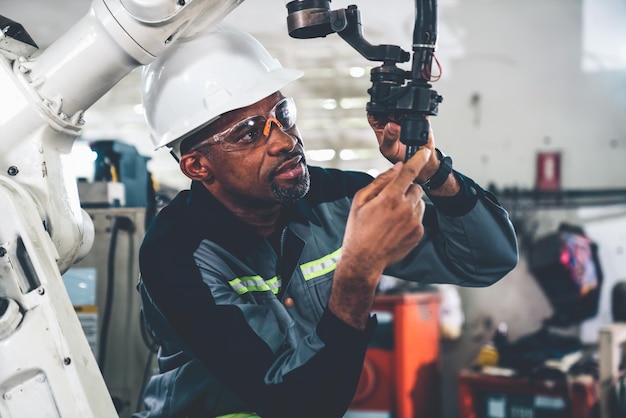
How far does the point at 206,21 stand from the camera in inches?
54.7

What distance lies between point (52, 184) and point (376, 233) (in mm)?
693

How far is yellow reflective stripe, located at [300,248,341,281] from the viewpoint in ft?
5.08

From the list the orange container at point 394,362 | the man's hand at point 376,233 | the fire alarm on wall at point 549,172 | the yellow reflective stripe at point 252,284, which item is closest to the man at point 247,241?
the yellow reflective stripe at point 252,284

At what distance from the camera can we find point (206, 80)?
1.49 metres

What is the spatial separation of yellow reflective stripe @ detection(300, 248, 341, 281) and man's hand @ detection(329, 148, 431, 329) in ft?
1.28

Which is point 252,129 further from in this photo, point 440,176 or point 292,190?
point 440,176

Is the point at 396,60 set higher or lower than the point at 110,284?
higher

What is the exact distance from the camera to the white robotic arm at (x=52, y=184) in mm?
1241

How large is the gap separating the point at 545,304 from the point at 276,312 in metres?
3.03

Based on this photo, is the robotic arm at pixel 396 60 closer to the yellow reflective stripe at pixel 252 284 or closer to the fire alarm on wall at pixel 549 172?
the yellow reflective stripe at pixel 252 284

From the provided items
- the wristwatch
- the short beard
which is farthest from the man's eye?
the wristwatch

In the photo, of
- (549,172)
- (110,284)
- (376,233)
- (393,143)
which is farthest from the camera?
(549,172)

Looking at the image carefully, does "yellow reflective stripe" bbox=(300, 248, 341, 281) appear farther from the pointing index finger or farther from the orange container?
the orange container

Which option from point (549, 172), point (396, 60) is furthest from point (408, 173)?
point (549, 172)
